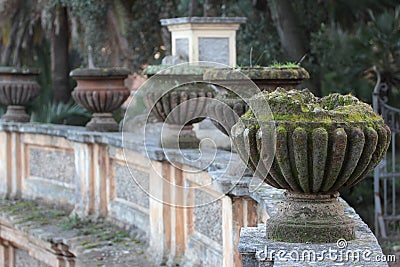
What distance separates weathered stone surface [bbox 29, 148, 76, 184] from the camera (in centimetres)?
962

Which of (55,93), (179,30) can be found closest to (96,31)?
(55,93)

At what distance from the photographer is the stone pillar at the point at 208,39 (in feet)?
28.9

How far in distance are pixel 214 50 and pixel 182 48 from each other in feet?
1.18

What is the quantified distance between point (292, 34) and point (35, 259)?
15.8 feet

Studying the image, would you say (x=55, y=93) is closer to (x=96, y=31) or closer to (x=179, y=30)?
(x=96, y=31)

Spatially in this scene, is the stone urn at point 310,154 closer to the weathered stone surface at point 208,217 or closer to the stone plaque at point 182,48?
the weathered stone surface at point 208,217

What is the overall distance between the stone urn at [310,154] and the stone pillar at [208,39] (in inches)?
197

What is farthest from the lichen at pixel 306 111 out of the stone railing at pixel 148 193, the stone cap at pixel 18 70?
the stone cap at pixel 18 70

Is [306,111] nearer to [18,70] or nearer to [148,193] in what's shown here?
[148,193]

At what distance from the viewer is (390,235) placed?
8.60 m

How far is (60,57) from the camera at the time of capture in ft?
48.3

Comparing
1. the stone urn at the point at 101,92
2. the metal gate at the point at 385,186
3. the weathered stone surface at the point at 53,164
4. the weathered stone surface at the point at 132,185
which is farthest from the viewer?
the weathered stone surface at the point at 53,164

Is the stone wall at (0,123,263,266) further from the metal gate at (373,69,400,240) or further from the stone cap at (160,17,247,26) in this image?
the metal gate at (373,69,400,240)

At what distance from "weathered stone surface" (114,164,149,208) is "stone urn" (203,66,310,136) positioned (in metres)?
2.15
